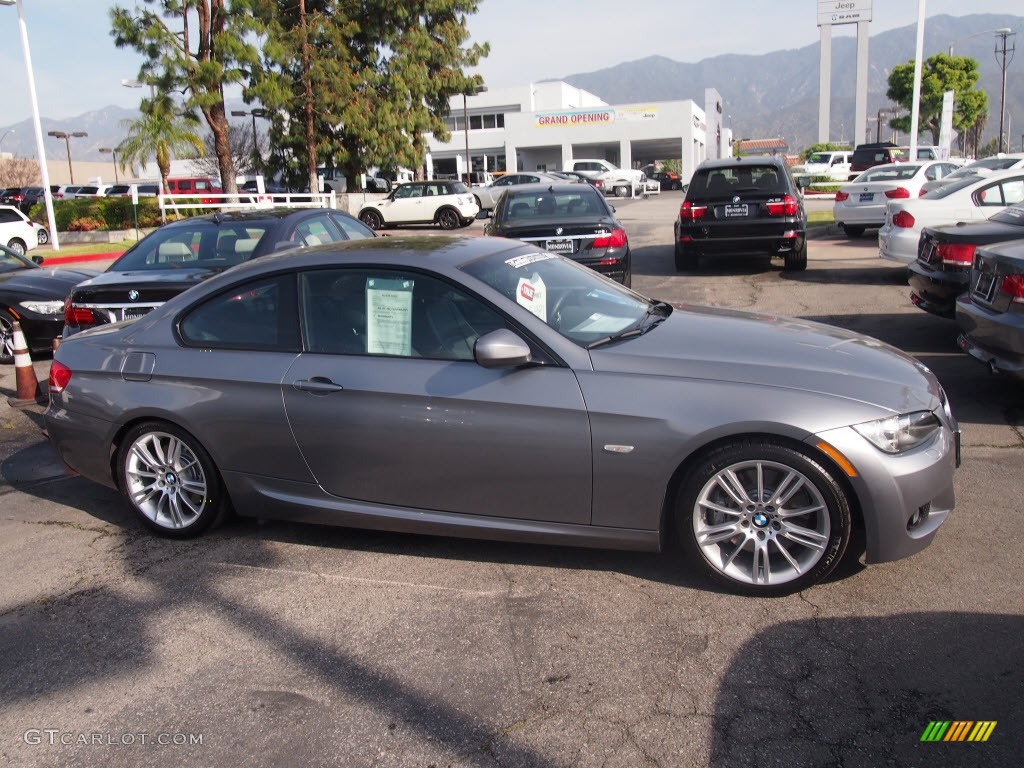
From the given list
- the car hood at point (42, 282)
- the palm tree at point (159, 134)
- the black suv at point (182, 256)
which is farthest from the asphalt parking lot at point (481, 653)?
the palm tree at point (159, 134)

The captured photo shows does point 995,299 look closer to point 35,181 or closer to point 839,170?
point 839,170

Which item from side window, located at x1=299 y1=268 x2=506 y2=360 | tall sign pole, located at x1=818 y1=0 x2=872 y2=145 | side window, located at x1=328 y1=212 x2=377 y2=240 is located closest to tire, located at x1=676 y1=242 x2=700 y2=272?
side window, located at x1=328 y1=212 x2=377 y2=240

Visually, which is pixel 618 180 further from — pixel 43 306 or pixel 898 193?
pixel 43 306

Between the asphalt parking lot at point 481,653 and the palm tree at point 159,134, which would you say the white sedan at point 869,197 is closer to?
the asphalt parking lot at point 481,653

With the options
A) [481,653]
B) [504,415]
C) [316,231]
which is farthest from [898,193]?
[481,653]

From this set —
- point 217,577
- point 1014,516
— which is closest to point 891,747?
point 1014,516

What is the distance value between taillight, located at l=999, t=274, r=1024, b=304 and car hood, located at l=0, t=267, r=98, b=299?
28.9 ft

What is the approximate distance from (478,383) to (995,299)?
4.12 metres

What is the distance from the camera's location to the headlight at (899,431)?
3.59 metres

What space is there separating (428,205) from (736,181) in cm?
1542

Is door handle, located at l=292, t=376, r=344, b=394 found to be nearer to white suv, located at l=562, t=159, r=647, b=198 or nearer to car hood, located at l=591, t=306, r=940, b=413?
car hood, located at l=591, t=306, r=940, b=413

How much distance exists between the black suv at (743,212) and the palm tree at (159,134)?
53.0 feet

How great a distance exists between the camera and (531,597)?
12.8 feet

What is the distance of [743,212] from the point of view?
41.8ft
